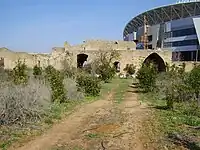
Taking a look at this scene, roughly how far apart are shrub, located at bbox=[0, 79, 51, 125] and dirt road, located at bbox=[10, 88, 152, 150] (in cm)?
80

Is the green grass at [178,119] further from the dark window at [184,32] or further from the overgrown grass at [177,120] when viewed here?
the dark window at [184,32]

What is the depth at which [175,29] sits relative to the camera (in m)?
61.8

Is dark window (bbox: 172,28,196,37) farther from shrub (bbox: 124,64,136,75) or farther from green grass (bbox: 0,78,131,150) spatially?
green grass (bbox: 0,78,131,150)

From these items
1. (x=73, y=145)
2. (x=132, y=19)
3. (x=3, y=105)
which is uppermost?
(x=132, y=19)

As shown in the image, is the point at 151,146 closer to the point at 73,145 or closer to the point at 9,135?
the point at 73,145

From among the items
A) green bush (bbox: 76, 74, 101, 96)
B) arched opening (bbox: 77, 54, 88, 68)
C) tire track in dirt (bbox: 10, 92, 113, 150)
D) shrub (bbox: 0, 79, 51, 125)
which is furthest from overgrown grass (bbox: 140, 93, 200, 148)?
arched opening (bbox: 77, 54, 88, 68)

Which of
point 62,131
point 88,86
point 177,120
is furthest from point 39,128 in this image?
point 88,86

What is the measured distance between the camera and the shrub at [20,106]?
8680 mm

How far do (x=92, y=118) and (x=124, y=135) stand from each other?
8.03ft

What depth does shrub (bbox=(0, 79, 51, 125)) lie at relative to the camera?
28.5 feet

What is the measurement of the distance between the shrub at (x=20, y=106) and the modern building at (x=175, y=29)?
48.5 metres

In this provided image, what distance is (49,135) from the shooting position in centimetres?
789

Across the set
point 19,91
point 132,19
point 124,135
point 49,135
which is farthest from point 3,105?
point 132,19

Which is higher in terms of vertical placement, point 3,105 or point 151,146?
point 3,105
